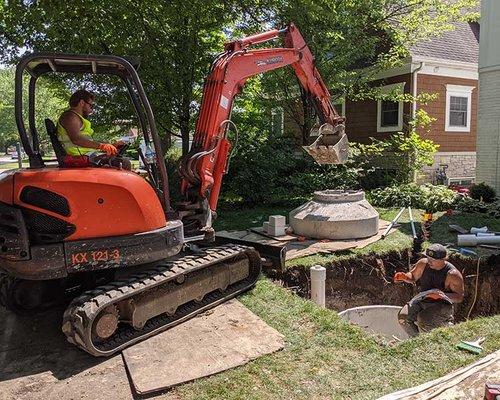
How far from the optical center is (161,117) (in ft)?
36.7

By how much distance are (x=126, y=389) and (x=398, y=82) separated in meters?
15.0

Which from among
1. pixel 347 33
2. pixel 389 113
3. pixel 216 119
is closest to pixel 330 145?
pixel 216 119

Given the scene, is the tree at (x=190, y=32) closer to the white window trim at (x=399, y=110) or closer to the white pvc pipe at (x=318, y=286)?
the white window trim at (x=399, y=110)

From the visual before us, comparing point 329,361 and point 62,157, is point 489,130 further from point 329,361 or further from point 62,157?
point 62,157

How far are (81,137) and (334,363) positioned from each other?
2943mm

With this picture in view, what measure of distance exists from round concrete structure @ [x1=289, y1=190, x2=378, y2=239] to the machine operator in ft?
13.7

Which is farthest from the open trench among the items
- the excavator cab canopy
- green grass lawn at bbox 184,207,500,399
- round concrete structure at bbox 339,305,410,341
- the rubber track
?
the excavator cab canopy

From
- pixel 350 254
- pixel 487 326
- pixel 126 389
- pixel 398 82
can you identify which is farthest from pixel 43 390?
pixel 398 82

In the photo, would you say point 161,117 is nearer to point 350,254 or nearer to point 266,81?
point 266,81

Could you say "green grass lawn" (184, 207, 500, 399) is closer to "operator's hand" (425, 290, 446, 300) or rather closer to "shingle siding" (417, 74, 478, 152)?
"operator's hand" (425, 290, 446, 300)

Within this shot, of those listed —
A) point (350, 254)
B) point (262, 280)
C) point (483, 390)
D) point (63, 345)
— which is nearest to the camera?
point (483, 390)

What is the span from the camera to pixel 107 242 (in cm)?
415

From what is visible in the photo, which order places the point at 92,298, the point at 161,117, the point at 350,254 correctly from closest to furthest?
1. the point at 92,298
2. the point at 350,254
3. the point at 161,117

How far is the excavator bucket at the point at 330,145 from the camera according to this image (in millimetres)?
7609
